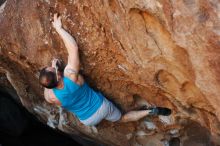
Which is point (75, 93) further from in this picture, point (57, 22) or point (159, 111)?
point (159, 111)

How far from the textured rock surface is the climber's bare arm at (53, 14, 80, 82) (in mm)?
65

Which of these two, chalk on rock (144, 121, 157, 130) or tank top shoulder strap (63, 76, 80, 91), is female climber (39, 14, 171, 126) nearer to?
tank top shoulder strap (63, 76, 80, 91)

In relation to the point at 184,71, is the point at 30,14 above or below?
above

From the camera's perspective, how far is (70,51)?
4102mm

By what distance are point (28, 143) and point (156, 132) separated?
3625mm

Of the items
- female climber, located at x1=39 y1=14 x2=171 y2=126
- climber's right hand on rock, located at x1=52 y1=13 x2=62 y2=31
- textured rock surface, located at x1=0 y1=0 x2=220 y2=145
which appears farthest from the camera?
climber's right hand on rock, located at x1=52 y1=13 x2=62 y2=31

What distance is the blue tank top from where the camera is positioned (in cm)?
405

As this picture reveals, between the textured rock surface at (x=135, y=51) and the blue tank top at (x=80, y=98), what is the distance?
0.81 feet

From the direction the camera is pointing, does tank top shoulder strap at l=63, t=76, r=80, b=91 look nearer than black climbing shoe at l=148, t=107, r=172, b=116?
Yes

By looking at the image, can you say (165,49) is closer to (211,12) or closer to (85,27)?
(211,12)

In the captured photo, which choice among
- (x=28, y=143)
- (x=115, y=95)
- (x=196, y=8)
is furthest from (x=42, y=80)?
(x=28, y=143)

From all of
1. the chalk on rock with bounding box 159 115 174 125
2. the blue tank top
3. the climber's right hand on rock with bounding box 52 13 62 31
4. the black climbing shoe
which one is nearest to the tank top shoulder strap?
the blue tank top

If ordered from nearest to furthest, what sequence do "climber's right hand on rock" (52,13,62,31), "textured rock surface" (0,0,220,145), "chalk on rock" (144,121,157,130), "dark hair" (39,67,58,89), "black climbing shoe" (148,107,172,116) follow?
"textured rock surface" (0,0,220,145)
"dark hair" (39,67,58,89)
"climber's right hand on rock" (52,13,62,31)
"black climbing shoe" (148,107,172,116)
"chalk on rock" (144,121,157,130)

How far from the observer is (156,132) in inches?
188
